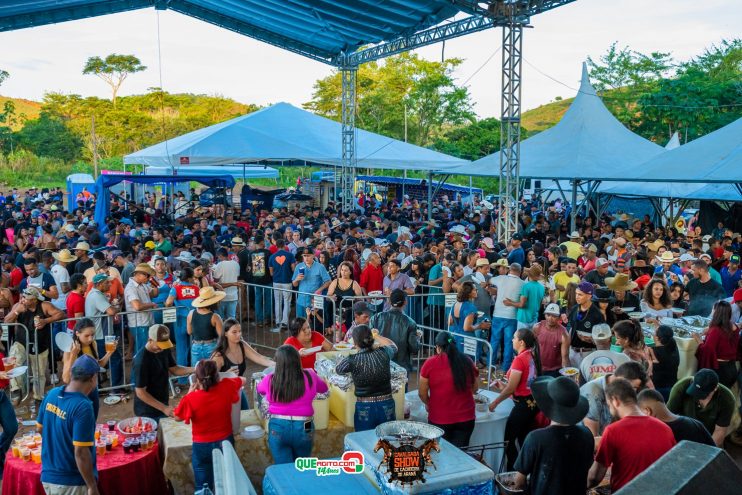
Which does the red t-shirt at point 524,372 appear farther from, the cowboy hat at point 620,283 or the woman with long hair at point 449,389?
the cowboy hat at point 620,283

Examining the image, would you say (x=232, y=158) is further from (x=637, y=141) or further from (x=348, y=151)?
(x=637, y=141)

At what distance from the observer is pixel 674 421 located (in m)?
3.78

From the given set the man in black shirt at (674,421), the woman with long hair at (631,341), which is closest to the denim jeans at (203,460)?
the man in black shirt at (674,421)

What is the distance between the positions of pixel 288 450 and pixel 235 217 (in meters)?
13.0

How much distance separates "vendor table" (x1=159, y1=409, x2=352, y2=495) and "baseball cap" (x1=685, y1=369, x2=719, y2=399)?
8.36 feet

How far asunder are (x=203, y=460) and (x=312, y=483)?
4.73 ft

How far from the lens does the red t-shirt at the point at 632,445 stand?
11.4ft

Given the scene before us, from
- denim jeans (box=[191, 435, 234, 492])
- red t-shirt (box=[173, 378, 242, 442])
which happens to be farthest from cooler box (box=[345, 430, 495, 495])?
denim jeans (box=[191, 435, 234, 492])

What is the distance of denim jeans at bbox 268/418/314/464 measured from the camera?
4438 millimetres

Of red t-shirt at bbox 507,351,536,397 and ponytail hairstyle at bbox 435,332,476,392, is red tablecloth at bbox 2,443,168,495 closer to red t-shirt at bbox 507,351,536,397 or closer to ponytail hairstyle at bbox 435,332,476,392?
ponytail hairstyle at bbox 435,332,476,392

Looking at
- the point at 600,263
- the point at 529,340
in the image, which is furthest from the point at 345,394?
the point at 600,263

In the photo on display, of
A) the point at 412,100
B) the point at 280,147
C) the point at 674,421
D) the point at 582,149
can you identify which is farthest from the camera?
the point at 412,100

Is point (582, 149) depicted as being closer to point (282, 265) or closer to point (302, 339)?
point (282, 265)

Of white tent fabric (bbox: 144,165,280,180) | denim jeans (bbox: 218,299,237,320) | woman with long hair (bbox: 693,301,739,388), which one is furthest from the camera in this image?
white tent fabric (bbox: 144,165,280,180)
